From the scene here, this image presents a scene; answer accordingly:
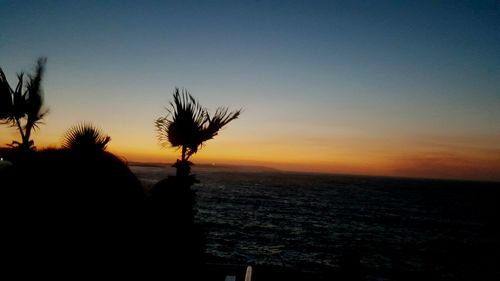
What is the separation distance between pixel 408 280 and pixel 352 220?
29.5m

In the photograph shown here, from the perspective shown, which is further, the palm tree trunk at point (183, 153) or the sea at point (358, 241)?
the sea at point (358, 241)

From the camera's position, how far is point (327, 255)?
29172mm

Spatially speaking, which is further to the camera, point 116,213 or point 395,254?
point 395,254

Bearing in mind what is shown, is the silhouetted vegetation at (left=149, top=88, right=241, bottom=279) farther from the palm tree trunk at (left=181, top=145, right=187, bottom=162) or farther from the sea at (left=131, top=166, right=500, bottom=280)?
the sea at (left=131, top=166, right=500, bottom=280)

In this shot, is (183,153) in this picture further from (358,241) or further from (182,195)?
(358,241)

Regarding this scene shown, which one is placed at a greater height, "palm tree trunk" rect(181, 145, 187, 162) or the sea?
"palm tree trunk" rect(181, 145, 187, 162)

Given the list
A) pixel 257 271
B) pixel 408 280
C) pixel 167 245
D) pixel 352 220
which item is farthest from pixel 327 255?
pixel 167 245

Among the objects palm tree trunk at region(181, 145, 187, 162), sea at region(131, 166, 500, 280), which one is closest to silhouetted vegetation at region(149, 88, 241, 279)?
palm tree trunk at region(181, 145, 187, 162)

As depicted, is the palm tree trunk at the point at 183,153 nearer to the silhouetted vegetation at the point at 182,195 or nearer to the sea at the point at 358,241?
the silhouetted vegetation at the point at 182,195

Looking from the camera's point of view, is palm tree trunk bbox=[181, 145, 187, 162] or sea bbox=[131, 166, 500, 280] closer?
palm tree trunk bbox=[181, 145, 187, 162]

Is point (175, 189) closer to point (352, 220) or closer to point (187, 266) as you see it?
point (187, 266)

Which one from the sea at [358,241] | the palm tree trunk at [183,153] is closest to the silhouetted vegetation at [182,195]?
the palm tree trunk at [183,153]

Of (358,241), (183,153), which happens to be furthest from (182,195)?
(358,241)

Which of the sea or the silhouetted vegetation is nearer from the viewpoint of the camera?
the silhouetted vegetation
